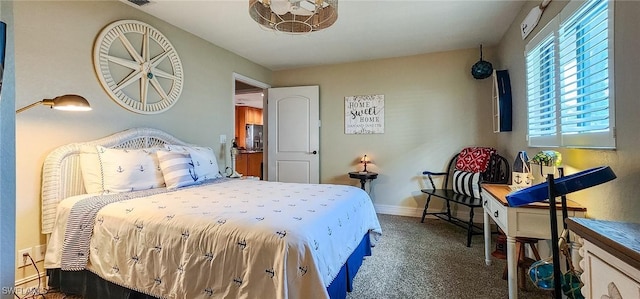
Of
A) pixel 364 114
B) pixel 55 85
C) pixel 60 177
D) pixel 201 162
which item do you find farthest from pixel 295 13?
pixel 364 114

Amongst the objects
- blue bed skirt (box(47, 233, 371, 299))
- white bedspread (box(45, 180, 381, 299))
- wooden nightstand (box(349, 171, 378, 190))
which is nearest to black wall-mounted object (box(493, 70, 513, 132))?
wooden nightstand (box(349, 171, 378, 190))

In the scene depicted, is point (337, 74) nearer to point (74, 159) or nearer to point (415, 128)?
point (415, 128)

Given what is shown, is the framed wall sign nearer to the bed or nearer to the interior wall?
the bed

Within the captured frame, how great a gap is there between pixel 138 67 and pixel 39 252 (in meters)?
1.63

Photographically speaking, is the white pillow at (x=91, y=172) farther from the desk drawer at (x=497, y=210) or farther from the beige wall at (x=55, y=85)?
the desk drawer at (x=497, y=210)

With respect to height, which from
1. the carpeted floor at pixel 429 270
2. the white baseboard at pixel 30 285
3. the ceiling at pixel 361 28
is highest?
the ceiling at pixel 361 28

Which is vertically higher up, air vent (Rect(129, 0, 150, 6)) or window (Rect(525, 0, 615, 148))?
air vent (Rect(129, 0, 150, 6))

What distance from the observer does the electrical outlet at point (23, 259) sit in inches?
71.9

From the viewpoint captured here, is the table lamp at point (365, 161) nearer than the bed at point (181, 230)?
No

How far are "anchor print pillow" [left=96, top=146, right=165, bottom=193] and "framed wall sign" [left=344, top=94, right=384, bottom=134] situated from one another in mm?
2700

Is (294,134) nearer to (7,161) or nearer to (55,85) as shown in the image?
(55,85)

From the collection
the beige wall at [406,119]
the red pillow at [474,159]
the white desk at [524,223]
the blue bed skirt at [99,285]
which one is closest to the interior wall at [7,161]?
the blue bed skirt at [99,285]

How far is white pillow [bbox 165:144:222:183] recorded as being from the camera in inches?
101

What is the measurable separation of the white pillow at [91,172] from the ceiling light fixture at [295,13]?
5.17 feet
